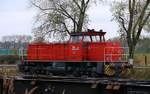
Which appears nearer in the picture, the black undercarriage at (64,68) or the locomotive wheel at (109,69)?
the locomotive wheel at (109,69)

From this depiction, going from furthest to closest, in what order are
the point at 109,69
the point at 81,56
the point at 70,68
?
the point at 70,68 → the point at 81,56 → the point at 109,69

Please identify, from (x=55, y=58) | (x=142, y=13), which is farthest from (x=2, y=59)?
(x=55, y=58)

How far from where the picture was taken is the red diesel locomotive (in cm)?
3119

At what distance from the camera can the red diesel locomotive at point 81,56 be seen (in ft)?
102

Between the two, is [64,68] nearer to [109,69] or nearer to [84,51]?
[84,51]

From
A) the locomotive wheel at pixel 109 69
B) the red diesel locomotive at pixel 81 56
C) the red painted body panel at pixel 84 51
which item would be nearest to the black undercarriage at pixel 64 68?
the red diesel locomotive at pixel 81 56

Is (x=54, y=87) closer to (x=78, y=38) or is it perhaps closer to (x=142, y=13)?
(x=78, y=38)

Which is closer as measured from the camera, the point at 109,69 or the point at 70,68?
the point at 109,69

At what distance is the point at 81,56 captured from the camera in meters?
31.9

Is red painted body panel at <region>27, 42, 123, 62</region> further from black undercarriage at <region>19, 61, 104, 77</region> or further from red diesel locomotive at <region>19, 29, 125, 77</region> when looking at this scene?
black undercarriage at <region>19, 61, 104, 77</region>

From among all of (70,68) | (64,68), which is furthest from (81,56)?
(64,68)

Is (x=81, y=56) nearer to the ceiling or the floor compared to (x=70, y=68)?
nearer to the ceiling

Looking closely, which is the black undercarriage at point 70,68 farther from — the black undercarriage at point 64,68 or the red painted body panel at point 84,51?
the red painted body panel at point 84,51

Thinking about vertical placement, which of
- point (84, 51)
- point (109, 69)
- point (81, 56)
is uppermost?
point (84, 51)
